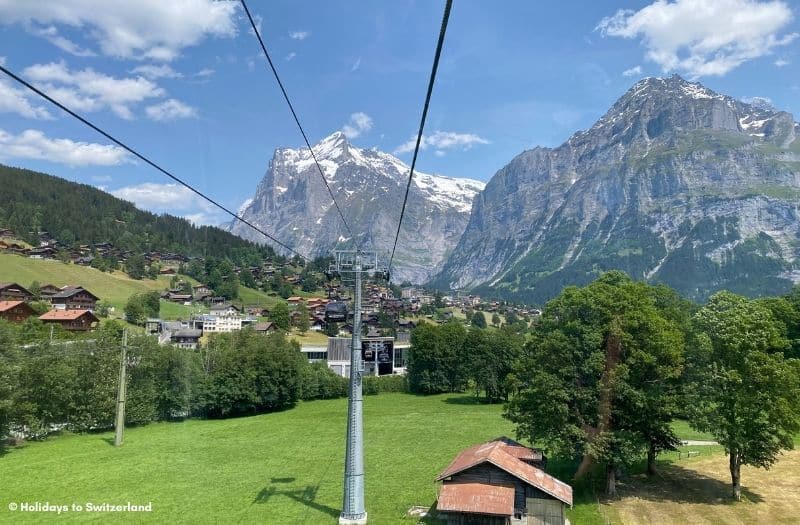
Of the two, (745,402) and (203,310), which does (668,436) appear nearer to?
(745,402)

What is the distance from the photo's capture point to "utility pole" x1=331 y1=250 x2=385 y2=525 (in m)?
21.1

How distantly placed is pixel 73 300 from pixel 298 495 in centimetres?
8956

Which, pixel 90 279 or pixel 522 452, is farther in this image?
pixel 90 279

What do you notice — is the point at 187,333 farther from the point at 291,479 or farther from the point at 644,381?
the point at 644,381

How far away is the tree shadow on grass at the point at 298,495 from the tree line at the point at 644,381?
11.0 metres

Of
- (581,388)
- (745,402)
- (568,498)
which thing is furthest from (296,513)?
(745,402)

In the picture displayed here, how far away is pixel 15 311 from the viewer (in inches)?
3219

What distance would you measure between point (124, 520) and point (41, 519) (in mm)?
3672

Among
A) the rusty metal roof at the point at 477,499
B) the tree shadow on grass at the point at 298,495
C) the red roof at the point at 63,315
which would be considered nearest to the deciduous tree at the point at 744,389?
the rusty metal roof at the point at 477,499

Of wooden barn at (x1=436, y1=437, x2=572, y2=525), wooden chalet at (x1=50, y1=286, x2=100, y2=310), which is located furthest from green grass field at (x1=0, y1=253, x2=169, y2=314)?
wooden barn at (x1=436, y1=437, x2=572, y2=525)

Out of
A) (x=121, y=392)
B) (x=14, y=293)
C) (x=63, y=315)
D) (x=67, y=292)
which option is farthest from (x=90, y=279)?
(x=121, y=392)

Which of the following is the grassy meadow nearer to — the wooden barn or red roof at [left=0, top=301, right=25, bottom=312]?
the wooden barn

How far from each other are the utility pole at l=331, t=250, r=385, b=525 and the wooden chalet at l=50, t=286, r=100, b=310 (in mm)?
93679

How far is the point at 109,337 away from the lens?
5075 cm
